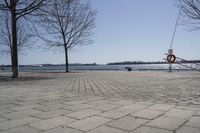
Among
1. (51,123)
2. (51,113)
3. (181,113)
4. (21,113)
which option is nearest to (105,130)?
(51,123)

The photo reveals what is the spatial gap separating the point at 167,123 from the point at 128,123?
580 millimetres

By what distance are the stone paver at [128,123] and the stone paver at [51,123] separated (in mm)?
701

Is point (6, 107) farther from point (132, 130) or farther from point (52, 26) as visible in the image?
point (52, 26)

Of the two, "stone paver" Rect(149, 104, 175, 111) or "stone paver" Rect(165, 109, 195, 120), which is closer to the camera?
"stone paver" Rect(165, 109, 195, 120)

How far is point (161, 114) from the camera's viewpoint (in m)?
3.96

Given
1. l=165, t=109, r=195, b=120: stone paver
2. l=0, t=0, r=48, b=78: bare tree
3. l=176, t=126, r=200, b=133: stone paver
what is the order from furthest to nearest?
l=0, t=0, r=48, b=78: bare tree
l=165, t=109, r=195, b=120: stone paver
l=176, t=126, r=200, b=133: stone paver

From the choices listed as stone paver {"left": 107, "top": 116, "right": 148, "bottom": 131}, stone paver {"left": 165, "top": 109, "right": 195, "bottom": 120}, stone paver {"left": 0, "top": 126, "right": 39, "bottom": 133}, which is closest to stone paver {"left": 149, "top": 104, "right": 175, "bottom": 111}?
stone paver {"left": 165, "top": 109, "right": 195, "bottom": 120}

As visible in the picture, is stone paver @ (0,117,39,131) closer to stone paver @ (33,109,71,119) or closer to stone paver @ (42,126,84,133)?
stone paver @ (33,109,71,119)

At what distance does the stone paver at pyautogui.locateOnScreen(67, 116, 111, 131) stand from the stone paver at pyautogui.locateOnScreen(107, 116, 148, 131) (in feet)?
0.54

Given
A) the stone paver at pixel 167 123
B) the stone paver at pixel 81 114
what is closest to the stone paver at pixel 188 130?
the stone paver at pixel 167 123

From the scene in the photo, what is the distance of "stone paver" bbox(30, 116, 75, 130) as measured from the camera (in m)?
3.26

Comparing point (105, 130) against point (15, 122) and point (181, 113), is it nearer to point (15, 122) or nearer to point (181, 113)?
point (15, 122)

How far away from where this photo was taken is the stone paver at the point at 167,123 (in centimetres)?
327

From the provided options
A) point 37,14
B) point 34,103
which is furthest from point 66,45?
point 34,103
